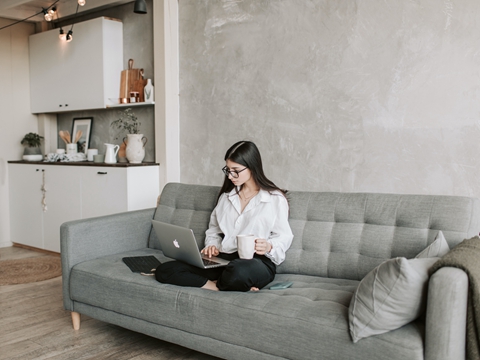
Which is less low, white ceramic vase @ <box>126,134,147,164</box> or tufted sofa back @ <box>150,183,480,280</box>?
white ceramic vase @ <box>126,134,147,164</box>

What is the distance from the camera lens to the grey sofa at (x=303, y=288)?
5.99 ft

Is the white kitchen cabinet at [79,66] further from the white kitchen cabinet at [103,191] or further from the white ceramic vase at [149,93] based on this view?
the white kitchen cabinet at [103,191]

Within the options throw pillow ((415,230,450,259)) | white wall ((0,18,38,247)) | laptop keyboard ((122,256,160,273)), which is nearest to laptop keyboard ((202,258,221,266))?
laptop keyboard ((122,256,160,273))

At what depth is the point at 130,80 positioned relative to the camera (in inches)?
189

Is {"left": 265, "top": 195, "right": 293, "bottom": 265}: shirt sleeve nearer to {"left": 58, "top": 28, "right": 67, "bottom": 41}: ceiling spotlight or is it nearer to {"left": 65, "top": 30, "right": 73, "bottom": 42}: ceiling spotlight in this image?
{"left": 65, "top": 30, "right": 73, "bottom": 42}: ceiling spotlight

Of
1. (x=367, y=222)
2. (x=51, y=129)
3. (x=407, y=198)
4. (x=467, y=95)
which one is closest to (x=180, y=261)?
(x=367, y=222)

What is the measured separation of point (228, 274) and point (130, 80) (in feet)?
9.68

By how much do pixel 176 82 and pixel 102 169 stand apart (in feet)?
3.44

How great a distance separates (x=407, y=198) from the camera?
8.40 ft

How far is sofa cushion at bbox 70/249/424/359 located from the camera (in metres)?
1.91

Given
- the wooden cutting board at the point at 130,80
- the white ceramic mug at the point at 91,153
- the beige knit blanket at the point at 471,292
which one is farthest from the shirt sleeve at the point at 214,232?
the white ceramic mug at the point at 91,153

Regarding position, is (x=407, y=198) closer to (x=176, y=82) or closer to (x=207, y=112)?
(x=207, y=112)

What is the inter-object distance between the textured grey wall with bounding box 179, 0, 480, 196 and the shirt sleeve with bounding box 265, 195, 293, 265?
0.89 metres

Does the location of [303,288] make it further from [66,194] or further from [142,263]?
[66,194]
